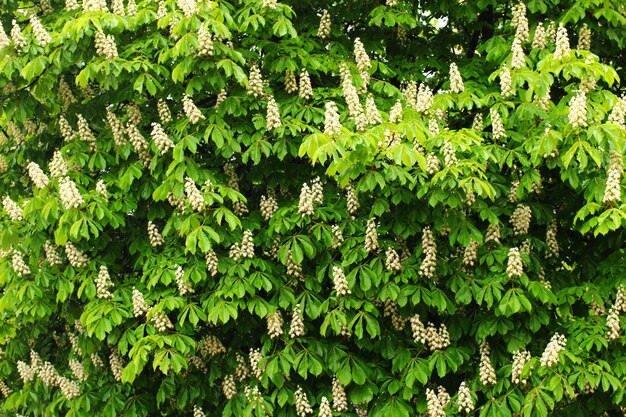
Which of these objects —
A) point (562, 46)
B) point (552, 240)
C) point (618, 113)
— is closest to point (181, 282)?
point (552, 240)

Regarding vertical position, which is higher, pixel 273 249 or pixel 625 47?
pixel 625 47

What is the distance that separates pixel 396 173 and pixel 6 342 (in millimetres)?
4760

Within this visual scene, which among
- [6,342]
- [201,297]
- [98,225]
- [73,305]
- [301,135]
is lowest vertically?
[6,342]

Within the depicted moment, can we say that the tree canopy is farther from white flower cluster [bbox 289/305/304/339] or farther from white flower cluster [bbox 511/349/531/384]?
white flower cluster [bbox 289/305/304/339]

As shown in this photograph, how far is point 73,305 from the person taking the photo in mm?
8203

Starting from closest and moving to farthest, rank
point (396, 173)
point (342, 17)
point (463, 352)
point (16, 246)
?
point (396, 173)
point (463, 352)
point (16, 246)
point (342, 17)

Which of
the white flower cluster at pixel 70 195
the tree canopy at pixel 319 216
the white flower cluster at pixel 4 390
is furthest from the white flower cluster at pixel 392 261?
the white flower cluster at pixel 4 390

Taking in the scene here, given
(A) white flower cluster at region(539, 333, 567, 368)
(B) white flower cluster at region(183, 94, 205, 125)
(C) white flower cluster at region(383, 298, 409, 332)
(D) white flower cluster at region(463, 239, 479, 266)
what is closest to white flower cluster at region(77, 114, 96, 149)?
(B) white flower cluster at region(183, 94, 205, 125)

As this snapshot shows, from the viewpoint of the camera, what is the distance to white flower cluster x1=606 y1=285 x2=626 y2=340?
265 inches

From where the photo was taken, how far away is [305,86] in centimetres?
748

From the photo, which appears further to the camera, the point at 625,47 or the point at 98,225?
the point at 625,47

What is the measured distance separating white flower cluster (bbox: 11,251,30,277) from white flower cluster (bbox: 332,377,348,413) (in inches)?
110

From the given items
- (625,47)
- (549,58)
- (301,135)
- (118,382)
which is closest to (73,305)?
(118,382)

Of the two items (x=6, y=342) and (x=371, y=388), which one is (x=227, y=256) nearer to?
(x=371, y=388)
